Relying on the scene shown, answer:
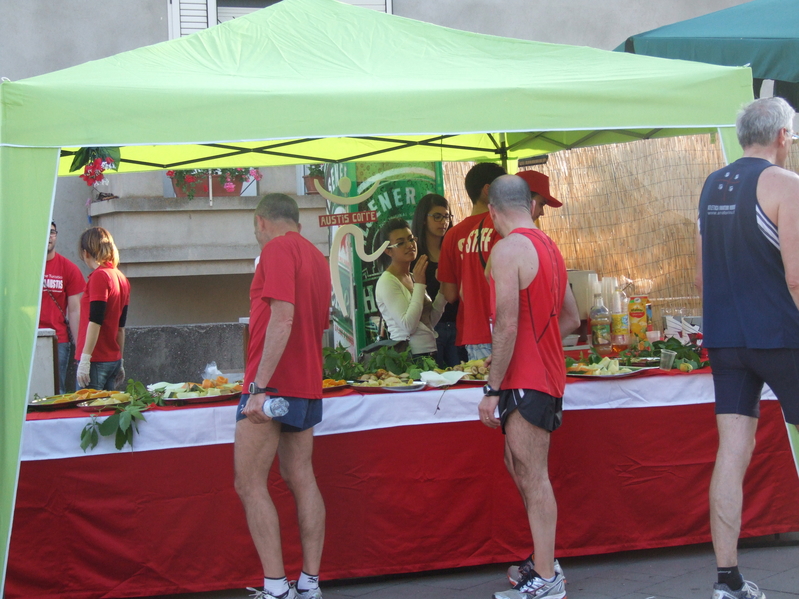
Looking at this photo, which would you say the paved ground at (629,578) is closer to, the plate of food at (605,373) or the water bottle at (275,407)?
the plate of food at (605,373)

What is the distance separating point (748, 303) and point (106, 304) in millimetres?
4247

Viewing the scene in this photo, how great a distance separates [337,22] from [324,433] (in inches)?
95.6

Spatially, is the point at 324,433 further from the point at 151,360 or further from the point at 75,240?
the point at 75,240

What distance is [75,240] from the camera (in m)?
8.98

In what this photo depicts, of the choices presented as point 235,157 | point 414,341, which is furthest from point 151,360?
point 414,341

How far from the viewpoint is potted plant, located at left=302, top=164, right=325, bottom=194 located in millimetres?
9055

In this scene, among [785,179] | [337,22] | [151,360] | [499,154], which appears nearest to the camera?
[785,179]

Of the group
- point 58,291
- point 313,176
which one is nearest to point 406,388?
point 58,291

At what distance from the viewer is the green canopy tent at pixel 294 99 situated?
137 inches

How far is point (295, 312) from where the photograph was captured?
3621 millimetres

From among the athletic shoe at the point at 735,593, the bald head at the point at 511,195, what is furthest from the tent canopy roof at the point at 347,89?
the athletic shoe at the point at 735,593

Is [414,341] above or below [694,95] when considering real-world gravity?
below

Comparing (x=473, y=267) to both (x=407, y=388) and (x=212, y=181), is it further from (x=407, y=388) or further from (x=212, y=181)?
(x=212, y=181)

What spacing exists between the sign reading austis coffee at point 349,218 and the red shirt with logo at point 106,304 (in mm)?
1550
